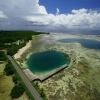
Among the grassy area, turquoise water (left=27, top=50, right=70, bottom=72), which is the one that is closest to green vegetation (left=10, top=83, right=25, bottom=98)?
the grassy area

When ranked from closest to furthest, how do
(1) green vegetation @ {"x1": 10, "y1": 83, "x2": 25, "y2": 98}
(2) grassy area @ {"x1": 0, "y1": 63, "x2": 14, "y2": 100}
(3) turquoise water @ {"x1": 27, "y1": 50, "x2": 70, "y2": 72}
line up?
1. (1) green vegetation @ {"x1": 10, "y1": 83, "x2": 25, "y2": 98}
2. (2) grassy area @ {"x1": 0, "y1": 63, "x2": 14, "y2": 100}
3. (3) turquoise water @ {"x1": 27, "y1": 50, "x2": 70, "y2": 72}

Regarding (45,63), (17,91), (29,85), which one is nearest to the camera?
(17,91)

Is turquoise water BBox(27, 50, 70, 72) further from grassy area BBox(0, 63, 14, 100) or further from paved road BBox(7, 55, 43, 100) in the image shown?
grassy area BBox(0, 63, 14, 100)

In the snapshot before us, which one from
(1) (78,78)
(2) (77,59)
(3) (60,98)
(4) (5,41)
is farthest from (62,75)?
(4) (5,41)

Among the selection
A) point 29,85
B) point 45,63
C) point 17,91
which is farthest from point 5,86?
point 45,63

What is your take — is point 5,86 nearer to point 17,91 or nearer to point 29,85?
point 29,85

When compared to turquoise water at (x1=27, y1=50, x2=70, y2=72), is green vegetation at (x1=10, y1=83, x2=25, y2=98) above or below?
above

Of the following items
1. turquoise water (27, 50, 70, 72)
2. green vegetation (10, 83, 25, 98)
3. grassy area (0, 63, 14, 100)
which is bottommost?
turquoise water (27, 50, 70, 72)

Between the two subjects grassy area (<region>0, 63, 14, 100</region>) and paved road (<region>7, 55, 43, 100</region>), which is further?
grassy area (<region>0, 63, 14, 100</region>)

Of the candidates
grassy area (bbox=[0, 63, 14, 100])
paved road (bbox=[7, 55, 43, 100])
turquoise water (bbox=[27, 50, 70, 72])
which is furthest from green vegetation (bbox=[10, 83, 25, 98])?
turquoise water (bbox=[27, 50, 70, 72])

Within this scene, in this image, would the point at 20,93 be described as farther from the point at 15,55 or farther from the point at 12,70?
the point at 15,55

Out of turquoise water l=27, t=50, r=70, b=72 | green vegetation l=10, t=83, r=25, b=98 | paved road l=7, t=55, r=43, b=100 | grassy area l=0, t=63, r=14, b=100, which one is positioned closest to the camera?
paved road l=7, t=55, r=43, b=100
